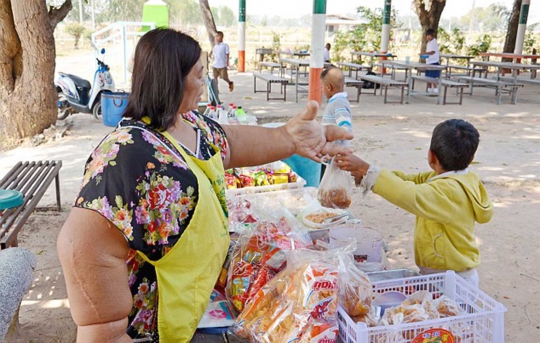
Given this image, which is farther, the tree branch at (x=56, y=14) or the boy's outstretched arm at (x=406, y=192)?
the tree branch at (x=56, y=14)

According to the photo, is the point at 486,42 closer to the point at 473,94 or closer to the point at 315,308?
the point at 473,94

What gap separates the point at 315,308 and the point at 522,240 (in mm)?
3834

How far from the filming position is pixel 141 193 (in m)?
1.45

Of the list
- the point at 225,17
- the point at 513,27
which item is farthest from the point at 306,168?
the point at 225,17

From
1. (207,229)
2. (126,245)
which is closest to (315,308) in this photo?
(207,229)

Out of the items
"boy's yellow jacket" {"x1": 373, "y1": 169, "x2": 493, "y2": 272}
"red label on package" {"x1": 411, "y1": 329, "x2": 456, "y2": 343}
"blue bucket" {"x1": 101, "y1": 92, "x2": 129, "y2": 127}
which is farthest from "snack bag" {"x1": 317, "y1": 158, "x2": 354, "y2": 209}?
"blue bucket" {"x1": 101, "y1": 92, "x2": 129, "y2": 127}

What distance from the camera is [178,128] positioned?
1.73 m

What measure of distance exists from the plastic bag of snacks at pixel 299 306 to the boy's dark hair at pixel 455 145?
3.33ft

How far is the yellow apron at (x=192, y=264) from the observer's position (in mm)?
1547

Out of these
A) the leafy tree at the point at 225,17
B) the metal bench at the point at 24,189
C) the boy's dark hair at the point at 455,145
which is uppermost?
the leafy tree at the point at 225,17

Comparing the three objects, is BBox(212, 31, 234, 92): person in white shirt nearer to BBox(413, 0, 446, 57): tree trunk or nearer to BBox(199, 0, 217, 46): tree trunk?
BBox(199, 0, 217, 46): tree trunk

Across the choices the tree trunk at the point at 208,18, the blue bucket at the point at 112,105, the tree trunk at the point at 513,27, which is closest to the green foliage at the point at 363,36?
the tree trunk at the point at 513,27

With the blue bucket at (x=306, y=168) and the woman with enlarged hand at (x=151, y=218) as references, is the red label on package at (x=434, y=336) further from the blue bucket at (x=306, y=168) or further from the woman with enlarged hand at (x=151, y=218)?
the blue bucket at (x=306, y=168)

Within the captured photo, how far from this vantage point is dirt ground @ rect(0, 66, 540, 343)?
3645mm
